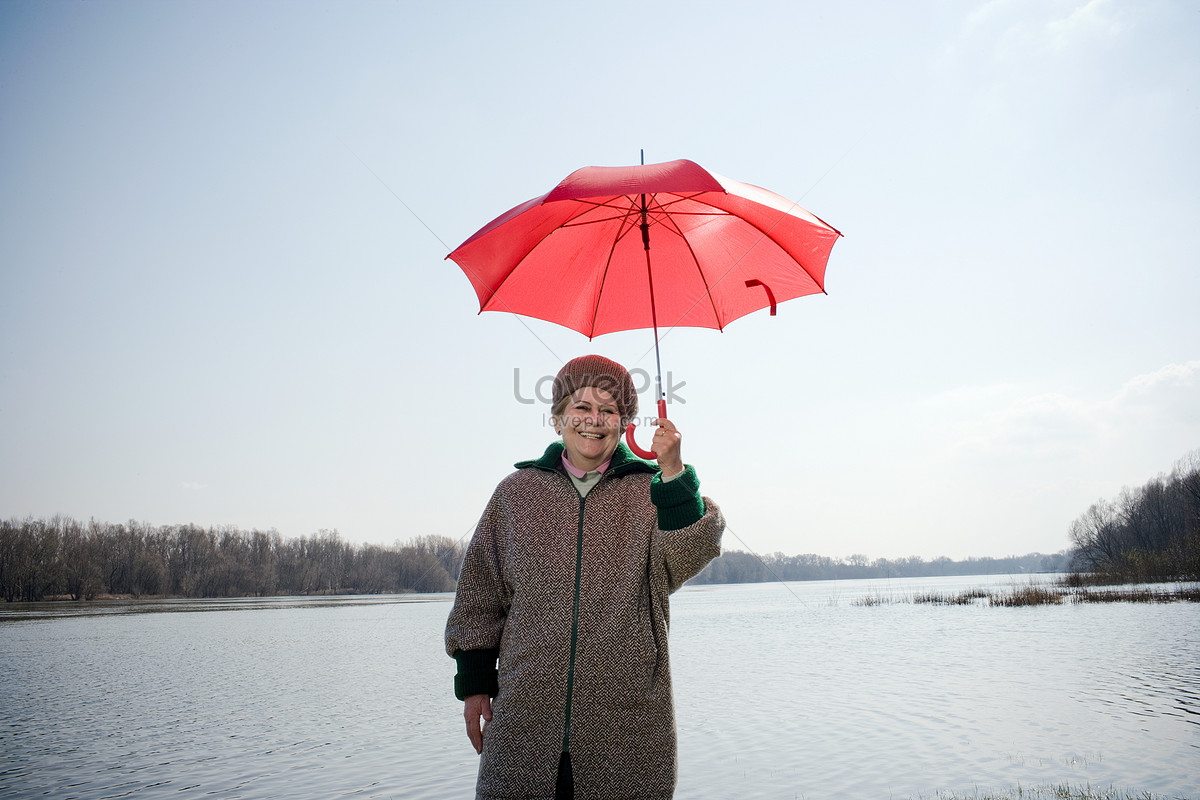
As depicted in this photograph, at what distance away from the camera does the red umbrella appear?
3402mm

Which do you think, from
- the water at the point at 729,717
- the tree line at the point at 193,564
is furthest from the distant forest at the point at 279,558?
the water at the point at 729,717

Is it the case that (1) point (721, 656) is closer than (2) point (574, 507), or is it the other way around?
(2) point (574, 507)

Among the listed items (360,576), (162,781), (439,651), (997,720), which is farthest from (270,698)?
(360,576)

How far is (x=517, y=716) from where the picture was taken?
2373 millimetres

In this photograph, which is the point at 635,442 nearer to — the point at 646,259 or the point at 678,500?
the point at 678,500

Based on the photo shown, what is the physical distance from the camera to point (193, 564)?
295 feet

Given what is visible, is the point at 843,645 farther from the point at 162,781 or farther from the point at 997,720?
the point at 162,781

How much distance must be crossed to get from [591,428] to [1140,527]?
3410 inches

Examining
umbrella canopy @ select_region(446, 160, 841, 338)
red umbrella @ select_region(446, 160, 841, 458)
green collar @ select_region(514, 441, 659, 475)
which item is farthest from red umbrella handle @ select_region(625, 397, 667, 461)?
umbrella canopy @ select_region(446, 160, 841, 338)

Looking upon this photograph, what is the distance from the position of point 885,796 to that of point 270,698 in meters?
11.8

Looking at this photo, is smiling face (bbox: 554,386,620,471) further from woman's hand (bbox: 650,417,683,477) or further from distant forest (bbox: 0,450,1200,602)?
distant forest (bbox: 0,450,1200,602)

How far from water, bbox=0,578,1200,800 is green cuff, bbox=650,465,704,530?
713 centimetres

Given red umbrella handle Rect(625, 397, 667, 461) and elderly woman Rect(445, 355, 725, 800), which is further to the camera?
red umbrella handle Rect(625, 397, 667, 461)

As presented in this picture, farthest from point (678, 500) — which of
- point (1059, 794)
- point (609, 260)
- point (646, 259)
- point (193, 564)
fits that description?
point (193, 564)
